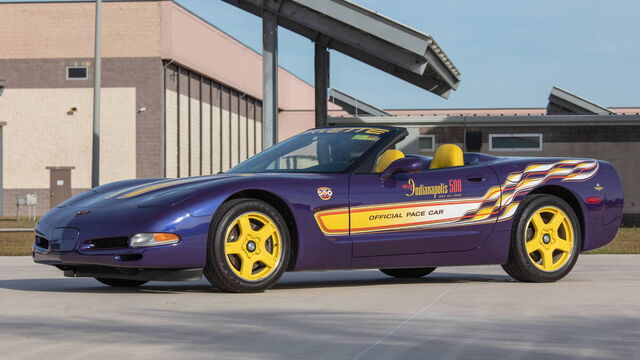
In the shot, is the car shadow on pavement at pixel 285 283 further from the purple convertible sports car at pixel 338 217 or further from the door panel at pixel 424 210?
the door panel at pixel 424 210

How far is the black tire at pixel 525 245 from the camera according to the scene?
8.62 m

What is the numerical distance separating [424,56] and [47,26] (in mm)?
25718

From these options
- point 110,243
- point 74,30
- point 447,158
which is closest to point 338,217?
point 447,158

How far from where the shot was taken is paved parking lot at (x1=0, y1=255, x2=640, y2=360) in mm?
4789

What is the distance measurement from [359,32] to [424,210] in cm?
1691

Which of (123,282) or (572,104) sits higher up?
(572,104)

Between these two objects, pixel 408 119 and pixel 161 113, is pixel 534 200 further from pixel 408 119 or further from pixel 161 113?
pixel 161 113

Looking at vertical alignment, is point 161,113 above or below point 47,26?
below

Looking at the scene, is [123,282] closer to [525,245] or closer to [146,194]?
[146,194]

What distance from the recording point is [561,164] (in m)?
8.99

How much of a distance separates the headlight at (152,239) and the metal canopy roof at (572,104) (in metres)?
30.2

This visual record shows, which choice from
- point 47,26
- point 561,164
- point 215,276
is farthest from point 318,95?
point 47,26

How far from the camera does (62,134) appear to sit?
152ft

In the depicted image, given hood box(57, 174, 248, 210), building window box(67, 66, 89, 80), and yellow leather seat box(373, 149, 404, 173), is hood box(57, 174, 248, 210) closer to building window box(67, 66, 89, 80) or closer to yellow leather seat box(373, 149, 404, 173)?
yellow leather seat box(373, 149, 404, 173)
